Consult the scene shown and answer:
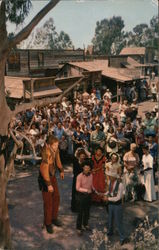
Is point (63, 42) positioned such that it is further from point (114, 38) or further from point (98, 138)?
point (98, 138)

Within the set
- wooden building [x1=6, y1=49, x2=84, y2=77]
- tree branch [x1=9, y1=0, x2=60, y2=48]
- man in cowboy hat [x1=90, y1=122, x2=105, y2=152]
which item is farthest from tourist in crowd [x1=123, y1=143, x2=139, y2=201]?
wooden building [x1=6, y1=49, x2=84, y2=77]

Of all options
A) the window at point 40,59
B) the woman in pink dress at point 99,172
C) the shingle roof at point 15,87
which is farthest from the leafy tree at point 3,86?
the window at point 40,59

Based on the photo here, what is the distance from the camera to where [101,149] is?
732 centimetres

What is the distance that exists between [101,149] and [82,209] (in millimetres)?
1726

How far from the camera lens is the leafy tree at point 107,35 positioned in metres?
73.9

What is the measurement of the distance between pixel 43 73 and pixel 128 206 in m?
20.9

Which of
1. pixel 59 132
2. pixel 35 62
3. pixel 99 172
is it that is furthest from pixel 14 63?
pixel 99 172

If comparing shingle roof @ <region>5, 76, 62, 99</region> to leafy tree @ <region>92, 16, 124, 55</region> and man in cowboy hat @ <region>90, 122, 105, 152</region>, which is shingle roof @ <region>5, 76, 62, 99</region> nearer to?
man in cowboy hat @ <region>90, 122, 105, 152</region>

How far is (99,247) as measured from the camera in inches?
219

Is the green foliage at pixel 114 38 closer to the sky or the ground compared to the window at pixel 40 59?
closer to the sky

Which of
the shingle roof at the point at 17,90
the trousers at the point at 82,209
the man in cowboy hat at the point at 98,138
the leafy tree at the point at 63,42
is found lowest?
the trousers at the point at 82,209

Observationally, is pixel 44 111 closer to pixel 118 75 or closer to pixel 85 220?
pixel 85 220

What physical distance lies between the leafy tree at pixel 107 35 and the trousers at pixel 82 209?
226 ft

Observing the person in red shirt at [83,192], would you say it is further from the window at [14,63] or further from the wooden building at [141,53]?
the wooden building at [141,53]
